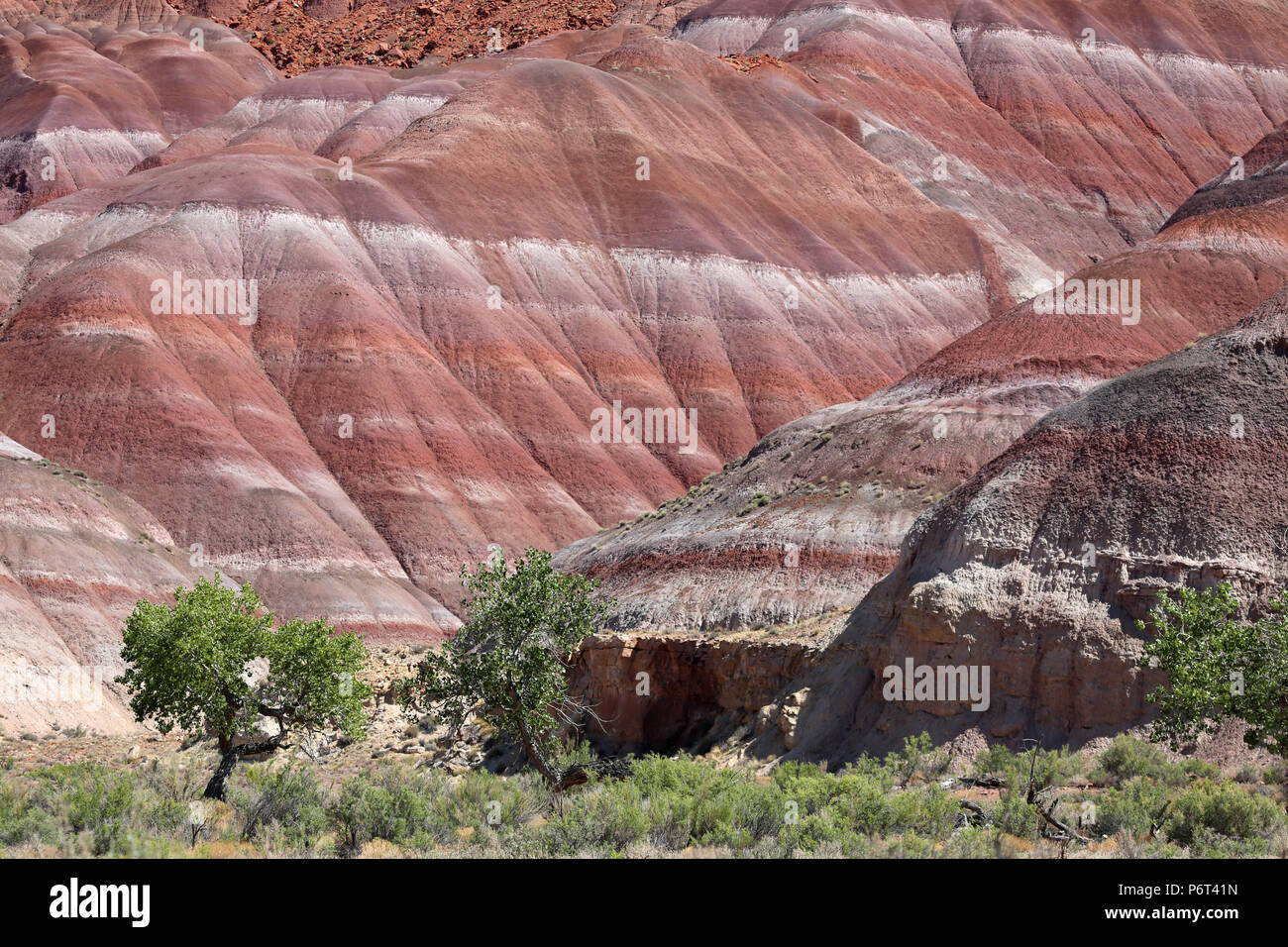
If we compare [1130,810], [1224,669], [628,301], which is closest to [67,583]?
[1130,810]

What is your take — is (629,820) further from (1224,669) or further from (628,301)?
(628,301)

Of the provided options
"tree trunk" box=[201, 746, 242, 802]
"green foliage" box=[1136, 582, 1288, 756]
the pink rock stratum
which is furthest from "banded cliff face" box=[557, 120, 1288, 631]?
"green foliage" box=[1136, 582, 1288, 756]

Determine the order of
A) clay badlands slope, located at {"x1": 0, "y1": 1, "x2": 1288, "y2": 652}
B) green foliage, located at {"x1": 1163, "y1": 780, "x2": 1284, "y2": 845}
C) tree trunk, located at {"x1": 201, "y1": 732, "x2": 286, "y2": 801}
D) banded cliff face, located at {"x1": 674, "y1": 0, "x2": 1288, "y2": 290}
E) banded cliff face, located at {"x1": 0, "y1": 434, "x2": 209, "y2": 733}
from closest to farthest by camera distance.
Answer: green foliage, located at {"x1": 1163, "y1": 780, "x2": 1284, "y2": 845} → tree trunk, located at {"x1": 201, "y1": 732, "x2": 286, "y2": 801} → banded cliff face, located at {"x1": 0, "y1": 434, "x2": 209, "y2": 733} → clay badlands slope, located at {"x1": 0, "y1": 1, "x2": 1288, "y2": 652} → banded cliff face, located at {"x1": 674, "y1": 0, "x2": 1288, "y2": 290}

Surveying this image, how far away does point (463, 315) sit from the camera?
9325 centimetres

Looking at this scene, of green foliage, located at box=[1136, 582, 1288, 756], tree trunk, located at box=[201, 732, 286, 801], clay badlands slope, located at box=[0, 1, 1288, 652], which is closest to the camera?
green foliage, located at box=[1136, 582, 1288, 756]

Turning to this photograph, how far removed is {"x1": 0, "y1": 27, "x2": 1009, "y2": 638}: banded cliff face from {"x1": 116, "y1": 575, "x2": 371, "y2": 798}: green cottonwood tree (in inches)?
1517

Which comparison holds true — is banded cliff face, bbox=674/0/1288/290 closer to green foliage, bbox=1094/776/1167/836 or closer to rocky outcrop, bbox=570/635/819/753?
rocky outcrop, bbox=570/635/819/753

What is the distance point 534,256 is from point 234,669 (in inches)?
2856

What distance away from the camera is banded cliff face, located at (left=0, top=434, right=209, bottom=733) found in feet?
171

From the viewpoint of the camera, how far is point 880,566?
43469 mm

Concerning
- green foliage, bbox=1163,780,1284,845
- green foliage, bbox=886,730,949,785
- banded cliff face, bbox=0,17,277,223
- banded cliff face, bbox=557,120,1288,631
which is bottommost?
green foliage, bbox=886,730,949,785

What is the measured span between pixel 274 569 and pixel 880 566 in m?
36.9

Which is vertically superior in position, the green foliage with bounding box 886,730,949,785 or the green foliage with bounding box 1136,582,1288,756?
the green foliage with bounding box 1136,582,1288,756
